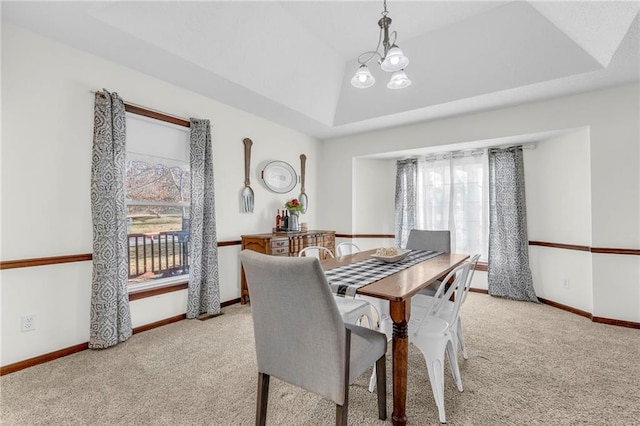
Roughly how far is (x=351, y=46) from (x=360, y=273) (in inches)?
107

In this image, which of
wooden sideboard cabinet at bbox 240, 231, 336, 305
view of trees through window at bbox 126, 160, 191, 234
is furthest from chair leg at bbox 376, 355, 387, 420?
view of trees through window at bbox 126, 160, 191, 234

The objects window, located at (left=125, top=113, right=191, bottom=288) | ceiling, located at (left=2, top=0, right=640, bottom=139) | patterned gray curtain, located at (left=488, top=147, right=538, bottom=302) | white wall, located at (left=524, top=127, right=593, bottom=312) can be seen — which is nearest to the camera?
ceiling, located at (left=2, top=0, right=640, bottom=139)

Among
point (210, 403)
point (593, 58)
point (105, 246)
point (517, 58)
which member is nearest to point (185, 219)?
point (105, 246)

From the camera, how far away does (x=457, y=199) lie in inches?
177

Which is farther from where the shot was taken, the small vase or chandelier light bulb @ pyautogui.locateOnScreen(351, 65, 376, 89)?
the small vase

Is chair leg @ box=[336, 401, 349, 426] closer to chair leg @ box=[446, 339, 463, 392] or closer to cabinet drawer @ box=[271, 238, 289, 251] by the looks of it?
chair leg @ box=[446, 339, 463, 392]

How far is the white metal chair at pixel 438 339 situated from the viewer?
1.64 m

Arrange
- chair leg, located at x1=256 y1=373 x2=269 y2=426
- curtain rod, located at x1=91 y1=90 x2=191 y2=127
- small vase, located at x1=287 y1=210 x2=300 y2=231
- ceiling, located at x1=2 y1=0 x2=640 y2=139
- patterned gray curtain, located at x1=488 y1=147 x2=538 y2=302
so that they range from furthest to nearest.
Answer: small vase, located at x1=287 y1=210 x2=300 y2=231 < patterned gray curtain, located at x1=488 y1=147 x2=538 y2=302 < curtain rod, located at x1=91 y1=90 x2=191 y2=127 < ceiling, located at x1=2 y1=0 x2=640 y2=139 < chair leg, located at x1=256 y1=373 x2=269 y2=426

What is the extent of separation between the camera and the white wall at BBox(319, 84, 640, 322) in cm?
301

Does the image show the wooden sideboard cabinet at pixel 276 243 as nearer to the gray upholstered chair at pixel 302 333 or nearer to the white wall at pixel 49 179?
the white wall at pixel 49 179

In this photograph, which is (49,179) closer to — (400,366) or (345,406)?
(345,406)

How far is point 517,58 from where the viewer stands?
9.46ft

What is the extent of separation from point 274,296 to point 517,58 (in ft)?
10.5

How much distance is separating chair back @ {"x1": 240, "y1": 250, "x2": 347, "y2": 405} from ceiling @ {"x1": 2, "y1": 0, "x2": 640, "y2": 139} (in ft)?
7.01
